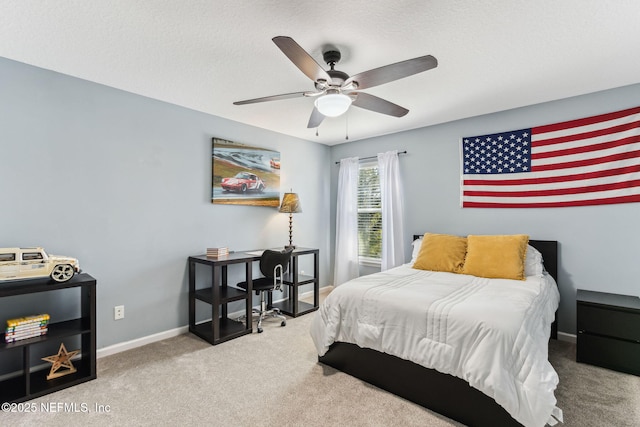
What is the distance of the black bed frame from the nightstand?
1.54 m

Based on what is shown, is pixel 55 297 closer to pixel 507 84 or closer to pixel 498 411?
pixel 498 411

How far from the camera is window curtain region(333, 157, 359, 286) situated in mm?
4711

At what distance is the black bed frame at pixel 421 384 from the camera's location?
68.1 inches

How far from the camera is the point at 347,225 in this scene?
15.6 ft

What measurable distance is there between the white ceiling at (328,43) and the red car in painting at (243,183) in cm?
99

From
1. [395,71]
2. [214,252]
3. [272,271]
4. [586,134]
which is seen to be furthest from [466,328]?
[586,134]

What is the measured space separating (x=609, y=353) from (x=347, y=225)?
3138mm

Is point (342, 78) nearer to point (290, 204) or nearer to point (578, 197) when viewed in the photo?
point (290, 204)

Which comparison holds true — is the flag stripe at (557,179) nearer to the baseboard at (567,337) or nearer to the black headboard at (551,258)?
the black headboard at (551,258)

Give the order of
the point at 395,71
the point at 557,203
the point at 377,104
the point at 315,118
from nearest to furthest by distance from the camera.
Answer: the point at 395,71
the point at 377,104
the point at 315,118
the point at 557,203

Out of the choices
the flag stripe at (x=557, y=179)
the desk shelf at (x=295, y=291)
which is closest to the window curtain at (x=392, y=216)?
the flag stripe at (x=557, y=179)

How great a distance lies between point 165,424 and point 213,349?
1034 millimetres

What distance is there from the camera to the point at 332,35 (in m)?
2.02

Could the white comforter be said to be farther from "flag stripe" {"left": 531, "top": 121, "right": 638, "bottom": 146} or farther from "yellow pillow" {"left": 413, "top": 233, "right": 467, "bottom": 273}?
"flag stripe" {"left": 531, "top": 121, "right": 638, "bottom": 146}
